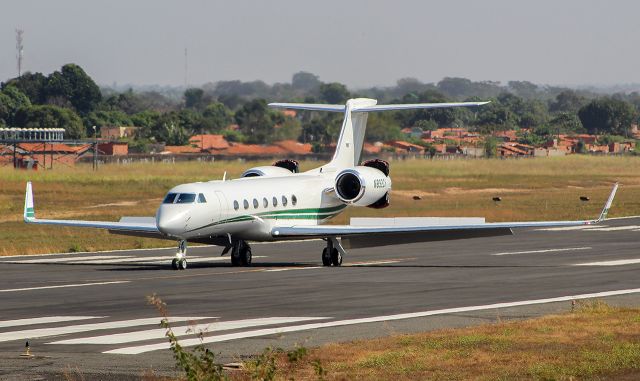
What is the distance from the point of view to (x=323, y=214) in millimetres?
41875

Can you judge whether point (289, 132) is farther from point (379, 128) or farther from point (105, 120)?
point (105, 120)

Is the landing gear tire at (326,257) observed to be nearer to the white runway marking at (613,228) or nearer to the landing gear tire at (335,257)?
the landing gear tire at (335,257)

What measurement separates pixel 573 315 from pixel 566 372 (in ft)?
24.1

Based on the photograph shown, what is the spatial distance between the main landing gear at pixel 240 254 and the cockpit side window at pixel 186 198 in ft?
11.2

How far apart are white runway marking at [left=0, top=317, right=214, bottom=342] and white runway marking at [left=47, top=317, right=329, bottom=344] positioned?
0.98m

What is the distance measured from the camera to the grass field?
55.2 meters

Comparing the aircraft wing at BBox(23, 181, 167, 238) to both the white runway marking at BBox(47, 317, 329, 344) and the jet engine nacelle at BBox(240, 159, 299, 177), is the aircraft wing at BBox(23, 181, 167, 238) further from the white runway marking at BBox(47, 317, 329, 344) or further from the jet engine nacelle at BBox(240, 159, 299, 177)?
the white runway marking at BBox(47, 317, 329, 344)

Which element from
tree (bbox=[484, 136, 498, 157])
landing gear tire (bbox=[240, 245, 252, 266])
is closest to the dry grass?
landing gear tire (bbox=[240, 245, 252, 266])

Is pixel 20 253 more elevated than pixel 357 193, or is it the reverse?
pixel 357 193

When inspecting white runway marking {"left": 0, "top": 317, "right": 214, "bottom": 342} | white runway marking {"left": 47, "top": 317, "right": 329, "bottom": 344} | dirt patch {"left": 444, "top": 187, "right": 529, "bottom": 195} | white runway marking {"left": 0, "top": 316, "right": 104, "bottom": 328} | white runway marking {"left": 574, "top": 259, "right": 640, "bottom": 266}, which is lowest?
dirt patch {"left": 444, "top": 187, "right": 529, "bottom": 195}

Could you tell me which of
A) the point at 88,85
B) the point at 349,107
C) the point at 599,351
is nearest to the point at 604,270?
the point at 349,107

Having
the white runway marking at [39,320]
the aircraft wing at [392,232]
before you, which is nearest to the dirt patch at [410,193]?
the aircraft wing at [392,232]

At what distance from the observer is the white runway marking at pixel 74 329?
76.3 ft

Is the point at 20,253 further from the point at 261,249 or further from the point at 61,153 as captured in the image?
the point at 61,153
